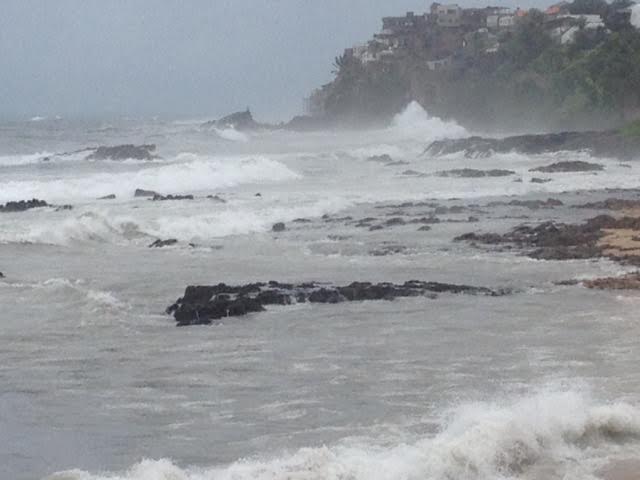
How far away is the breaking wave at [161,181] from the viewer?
3850 cm

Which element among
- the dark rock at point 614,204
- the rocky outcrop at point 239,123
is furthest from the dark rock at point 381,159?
the rocky outcrop at point 239,123

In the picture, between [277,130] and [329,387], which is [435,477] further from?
→ [277,130]

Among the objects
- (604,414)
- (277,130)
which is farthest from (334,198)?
(277,130)

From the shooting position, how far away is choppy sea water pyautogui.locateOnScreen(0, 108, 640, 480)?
379 inches

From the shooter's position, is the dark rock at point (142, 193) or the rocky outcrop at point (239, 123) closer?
the dark rock at point (142, 193)

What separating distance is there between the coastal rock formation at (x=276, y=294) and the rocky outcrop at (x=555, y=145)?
30161 millimetres

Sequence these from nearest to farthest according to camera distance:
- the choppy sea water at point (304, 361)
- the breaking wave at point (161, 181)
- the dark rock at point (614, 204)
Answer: the choppy sea water at point (304, 361), the dark rock at point (614, 204), the breaking wave at point (161, 181)

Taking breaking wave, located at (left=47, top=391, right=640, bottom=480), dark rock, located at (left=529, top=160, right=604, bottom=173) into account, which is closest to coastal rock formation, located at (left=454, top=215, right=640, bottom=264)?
breaking wave, located at (left=47, top=391, right=640, bottom=480)

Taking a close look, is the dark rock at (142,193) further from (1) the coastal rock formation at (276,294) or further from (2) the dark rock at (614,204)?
(1) the coastal rock formation at (276,294)

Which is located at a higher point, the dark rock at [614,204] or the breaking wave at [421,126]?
the breaking wave at [421,126]

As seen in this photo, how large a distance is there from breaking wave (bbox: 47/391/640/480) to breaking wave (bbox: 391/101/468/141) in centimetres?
7430

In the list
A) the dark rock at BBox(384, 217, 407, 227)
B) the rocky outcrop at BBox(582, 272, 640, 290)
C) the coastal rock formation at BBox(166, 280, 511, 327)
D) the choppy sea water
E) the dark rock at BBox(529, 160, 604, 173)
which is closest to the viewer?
the choppy sea water

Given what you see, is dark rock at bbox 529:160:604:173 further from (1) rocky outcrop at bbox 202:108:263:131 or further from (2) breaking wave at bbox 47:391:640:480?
(1) rocky outcrop at bbox 202:108:263:131

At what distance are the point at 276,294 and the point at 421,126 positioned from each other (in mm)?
78476
